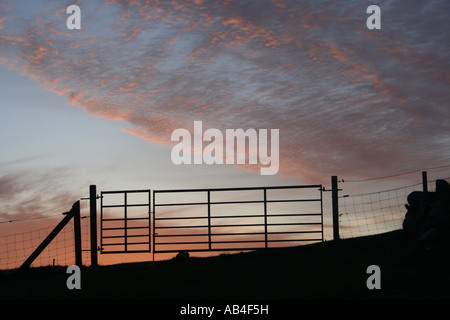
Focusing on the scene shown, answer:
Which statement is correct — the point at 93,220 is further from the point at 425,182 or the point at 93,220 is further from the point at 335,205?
the point at 425,182

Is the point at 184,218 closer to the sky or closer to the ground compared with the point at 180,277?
closer to the sky

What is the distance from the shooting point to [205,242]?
57.5 feet

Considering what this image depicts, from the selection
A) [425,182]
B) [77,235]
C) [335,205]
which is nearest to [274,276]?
[335,205]

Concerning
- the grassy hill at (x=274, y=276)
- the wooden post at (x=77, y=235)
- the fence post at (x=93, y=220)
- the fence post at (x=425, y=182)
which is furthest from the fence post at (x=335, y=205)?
the wooden post at (x=77, y=235)

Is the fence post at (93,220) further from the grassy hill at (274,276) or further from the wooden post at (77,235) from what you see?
the grassy hill at (274,276)

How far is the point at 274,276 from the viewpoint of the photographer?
12.5 metres

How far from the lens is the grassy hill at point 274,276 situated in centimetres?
1041

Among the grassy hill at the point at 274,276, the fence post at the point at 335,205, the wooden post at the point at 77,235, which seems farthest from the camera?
the fence post at the point at 335,205

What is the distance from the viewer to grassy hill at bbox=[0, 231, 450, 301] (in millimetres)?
10406

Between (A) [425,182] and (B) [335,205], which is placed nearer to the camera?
(B) [335,205]
